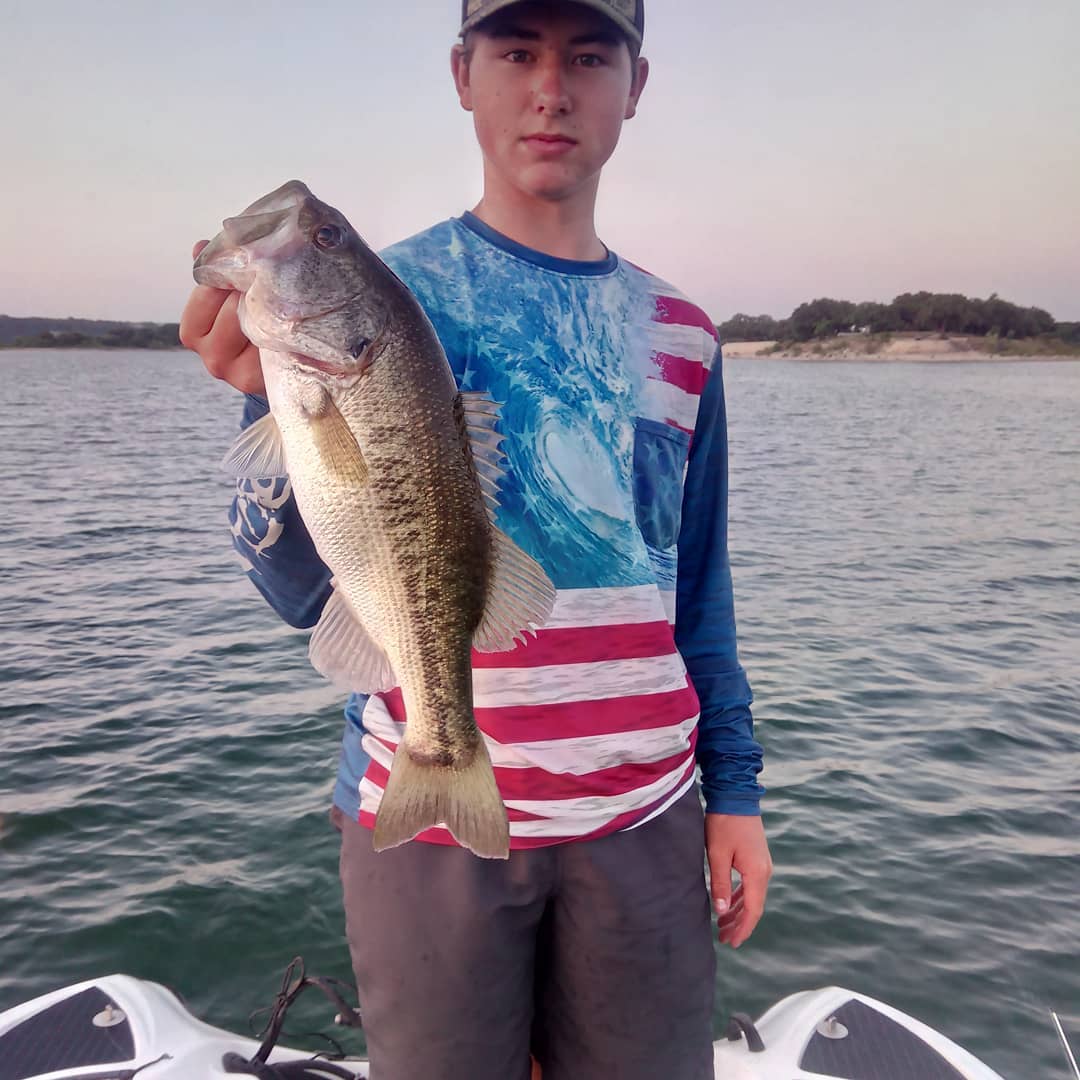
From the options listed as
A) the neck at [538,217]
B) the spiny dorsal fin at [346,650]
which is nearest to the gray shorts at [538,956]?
the spiny dorsal fin at [346,650]

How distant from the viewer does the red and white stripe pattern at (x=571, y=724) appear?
2.16 meters

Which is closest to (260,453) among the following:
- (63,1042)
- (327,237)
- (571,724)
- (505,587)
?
(327,237)

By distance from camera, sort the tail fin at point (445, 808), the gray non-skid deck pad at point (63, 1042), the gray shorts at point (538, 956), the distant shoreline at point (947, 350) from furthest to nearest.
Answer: the distant shoreline at point (947, 350) → the gray non-skid deck pad at point (63, 1042) → the gray shorts at point (538, 956) → the tail fin at point (445, 808)

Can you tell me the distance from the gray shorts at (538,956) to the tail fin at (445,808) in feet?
0.65

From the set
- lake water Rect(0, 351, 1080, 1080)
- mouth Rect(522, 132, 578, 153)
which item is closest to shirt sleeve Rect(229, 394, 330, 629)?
mouth Rect(522, 132, 578, 153)

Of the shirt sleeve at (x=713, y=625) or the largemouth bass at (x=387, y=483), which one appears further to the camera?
the shirt sleeve at (x=713, y=625)

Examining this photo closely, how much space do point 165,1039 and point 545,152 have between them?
11.4 ft

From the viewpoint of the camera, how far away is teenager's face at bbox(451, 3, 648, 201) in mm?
2234

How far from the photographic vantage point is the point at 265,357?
71.9 inches

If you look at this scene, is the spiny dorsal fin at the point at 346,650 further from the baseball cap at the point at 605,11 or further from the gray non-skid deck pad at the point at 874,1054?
the gray non-skid deck pad at the point at 874,1054

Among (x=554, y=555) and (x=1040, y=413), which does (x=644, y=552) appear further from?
(x=1040, y=413)

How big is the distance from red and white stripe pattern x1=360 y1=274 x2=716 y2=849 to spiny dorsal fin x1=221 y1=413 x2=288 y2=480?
2.14 ft

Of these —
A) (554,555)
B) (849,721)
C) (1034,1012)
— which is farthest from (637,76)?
(849,721)

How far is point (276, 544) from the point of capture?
6.72ft
